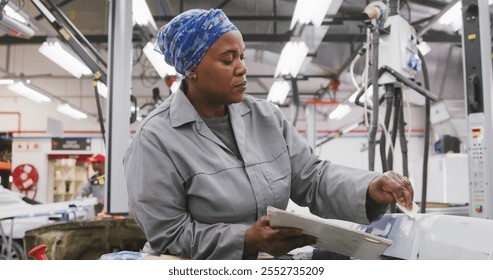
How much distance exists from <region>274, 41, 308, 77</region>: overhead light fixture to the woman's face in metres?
4.02

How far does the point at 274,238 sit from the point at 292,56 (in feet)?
15.6

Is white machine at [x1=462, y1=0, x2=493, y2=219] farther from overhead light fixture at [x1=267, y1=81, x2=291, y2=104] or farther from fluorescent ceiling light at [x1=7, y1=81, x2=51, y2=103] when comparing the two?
fluorescent ceiling light at [x1=7, y1=81, x2=51, y2=103]

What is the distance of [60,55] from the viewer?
5.19 meters

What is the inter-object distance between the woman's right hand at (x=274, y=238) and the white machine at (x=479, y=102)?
1888 millimetres

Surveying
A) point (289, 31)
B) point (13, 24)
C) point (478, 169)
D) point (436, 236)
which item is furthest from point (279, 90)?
point (436, 236)

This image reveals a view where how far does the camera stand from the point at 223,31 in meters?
1.29

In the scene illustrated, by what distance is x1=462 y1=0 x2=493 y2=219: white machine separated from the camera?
253cm

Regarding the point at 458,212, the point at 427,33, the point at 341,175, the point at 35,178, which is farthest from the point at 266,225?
the point at 35,178

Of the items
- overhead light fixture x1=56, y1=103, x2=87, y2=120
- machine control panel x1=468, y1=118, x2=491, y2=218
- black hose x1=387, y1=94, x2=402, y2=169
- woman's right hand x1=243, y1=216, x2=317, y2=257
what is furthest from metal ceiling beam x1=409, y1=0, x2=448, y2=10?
overhead light fixture x1=56, y1=103, x2=87, y2=120

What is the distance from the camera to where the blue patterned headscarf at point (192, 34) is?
129 centimetres

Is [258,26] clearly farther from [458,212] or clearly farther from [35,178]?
[35,178]

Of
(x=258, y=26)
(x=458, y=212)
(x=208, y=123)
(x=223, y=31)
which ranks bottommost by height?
(x=458, y=212)

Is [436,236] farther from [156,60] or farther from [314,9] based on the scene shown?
[156,60]

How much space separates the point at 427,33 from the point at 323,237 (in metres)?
6.16
